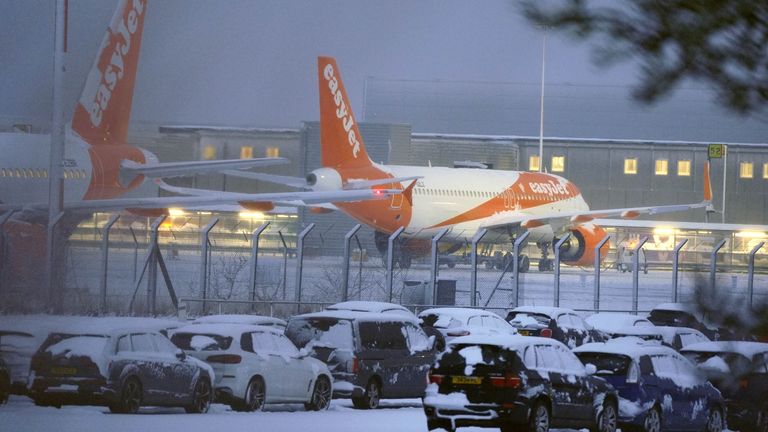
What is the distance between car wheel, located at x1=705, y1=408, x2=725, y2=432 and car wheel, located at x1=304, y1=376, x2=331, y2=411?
5803 millimetres

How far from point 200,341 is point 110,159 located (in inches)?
638

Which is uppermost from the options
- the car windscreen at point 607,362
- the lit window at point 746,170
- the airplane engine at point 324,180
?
the lit window at point 746,170

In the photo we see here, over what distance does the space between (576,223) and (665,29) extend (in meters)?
52.3

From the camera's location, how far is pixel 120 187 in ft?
117

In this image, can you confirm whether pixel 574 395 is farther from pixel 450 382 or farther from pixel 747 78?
pixel 747 78

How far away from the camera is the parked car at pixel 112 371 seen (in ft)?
52.7

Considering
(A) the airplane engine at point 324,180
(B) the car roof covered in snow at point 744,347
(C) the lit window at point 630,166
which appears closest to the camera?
(B) the car roof covered in snow at point 744,347

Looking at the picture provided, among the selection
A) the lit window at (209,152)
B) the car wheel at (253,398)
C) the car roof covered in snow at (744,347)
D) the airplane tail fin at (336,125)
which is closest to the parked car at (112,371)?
the car wheel at (253,398)

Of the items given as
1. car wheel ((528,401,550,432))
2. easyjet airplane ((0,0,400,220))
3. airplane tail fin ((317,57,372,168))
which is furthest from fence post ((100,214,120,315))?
airplane tail fin ((317,57,372,168))

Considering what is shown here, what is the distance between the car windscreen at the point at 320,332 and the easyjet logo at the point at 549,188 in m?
38.6

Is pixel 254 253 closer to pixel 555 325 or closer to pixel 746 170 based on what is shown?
pixel 555 325

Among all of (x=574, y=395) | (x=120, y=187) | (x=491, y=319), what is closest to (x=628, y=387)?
(x=574, y=395)

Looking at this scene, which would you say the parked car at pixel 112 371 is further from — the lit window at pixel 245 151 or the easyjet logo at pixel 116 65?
the lit window at pixel 245 151

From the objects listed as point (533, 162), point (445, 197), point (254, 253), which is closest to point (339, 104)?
point (445, 197)
